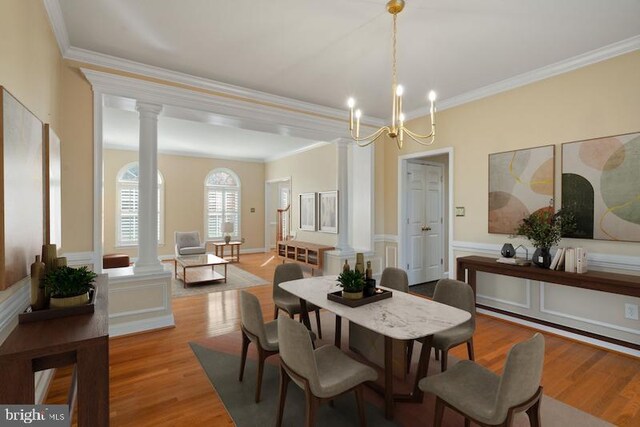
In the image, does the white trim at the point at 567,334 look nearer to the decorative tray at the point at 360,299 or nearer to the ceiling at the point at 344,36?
the decorative tray at the point at 360,299

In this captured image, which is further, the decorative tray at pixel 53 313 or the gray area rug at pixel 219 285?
the gray area rug at pixel 219 285

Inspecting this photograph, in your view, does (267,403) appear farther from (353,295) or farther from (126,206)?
(126,206)

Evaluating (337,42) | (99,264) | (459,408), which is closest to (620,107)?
(337,42)

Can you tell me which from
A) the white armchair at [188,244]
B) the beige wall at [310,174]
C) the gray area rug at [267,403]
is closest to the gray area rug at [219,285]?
the white armchair at [188,244]

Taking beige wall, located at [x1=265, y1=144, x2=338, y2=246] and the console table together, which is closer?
the console table

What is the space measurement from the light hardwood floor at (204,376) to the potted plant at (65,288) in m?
0.90

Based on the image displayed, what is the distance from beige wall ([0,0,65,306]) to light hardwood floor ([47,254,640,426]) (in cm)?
112

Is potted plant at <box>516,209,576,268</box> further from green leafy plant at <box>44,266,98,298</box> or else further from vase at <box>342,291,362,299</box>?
green leafy plant at <box>44,266,98,298</box>

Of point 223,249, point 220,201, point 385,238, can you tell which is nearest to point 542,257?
point 385,238

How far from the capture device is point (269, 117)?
429 cm

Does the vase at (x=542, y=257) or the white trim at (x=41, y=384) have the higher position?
the vase at (x=542, y=257)

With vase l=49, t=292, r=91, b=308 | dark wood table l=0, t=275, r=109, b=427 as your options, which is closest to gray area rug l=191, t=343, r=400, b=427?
dark wood table l=0, t=275, r=109, b=427

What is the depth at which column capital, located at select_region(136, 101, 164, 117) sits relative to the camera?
3.50 meters

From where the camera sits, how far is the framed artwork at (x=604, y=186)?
291 cm
